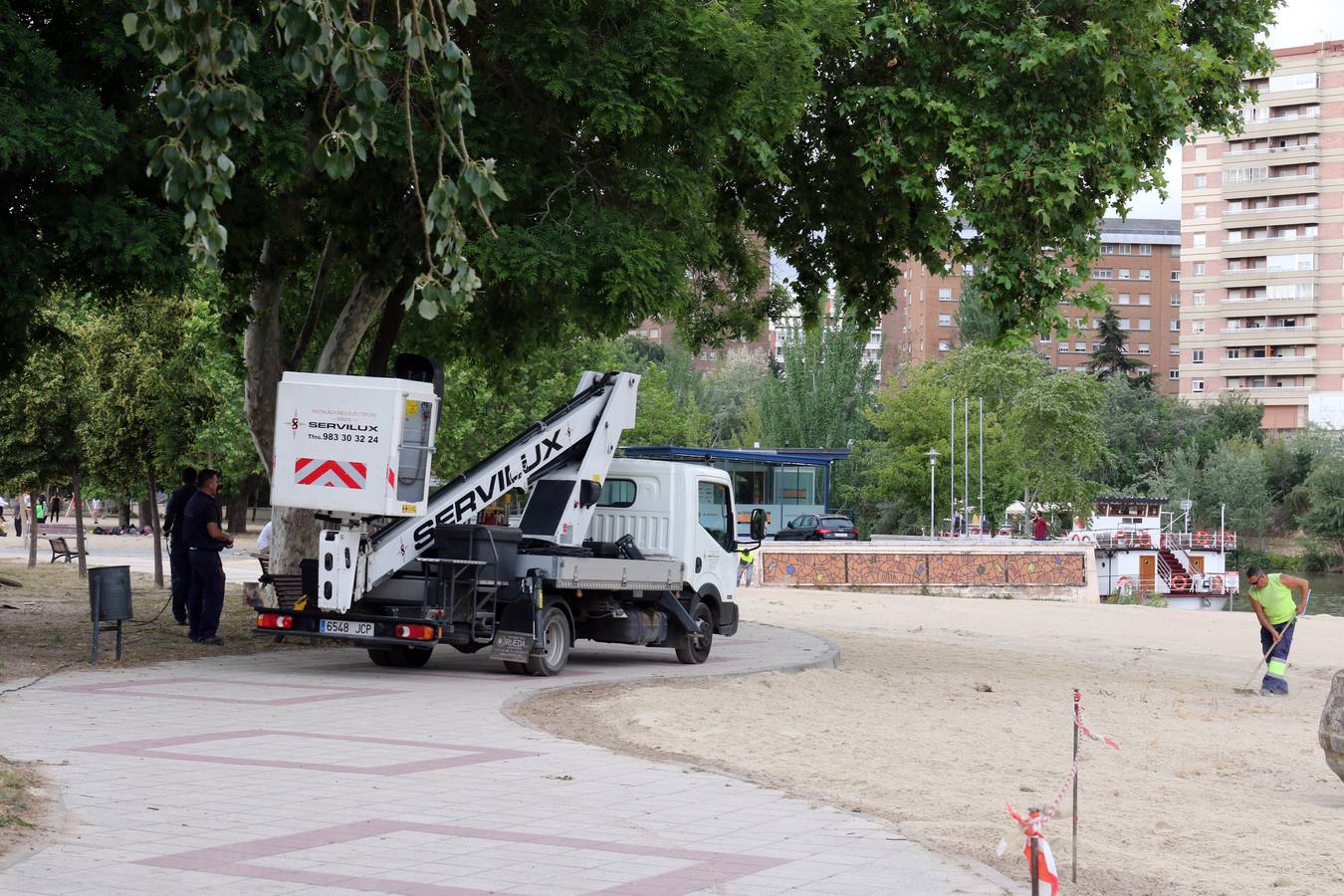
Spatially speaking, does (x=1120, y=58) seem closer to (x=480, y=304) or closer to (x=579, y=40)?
(x=579, y=40)

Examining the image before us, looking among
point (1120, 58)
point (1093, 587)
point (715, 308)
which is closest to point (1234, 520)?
point (1093, 587)

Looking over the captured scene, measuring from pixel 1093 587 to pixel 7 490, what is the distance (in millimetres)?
32265

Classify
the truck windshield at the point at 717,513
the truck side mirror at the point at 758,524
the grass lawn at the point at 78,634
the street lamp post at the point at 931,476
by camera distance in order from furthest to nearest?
the street lamp post at the point at 931,476
the truck windshield at the point at 717,513
the truck side mirror at the point at 758,524
the grass lawn at the point at 78,634

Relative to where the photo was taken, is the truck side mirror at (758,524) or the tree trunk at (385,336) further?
the tree trunk at (385,336)

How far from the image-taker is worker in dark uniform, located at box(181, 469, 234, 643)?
18.7 m

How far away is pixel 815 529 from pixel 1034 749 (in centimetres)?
5079

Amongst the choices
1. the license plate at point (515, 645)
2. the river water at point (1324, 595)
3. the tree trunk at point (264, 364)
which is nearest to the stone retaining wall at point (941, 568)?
the river water at point (1324, 595)

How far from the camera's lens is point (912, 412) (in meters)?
78.0

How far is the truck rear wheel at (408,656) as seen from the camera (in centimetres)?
1798

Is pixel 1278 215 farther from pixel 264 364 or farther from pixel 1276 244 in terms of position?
pixel 264 364

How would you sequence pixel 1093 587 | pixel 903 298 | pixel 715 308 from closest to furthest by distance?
pixel 715 308 → pixel 1093 587 → pixel 903 298

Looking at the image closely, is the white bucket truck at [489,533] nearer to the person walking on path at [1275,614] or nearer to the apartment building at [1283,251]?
the person walking on path at [1275,614]

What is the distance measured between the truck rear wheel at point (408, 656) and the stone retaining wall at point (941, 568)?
30.6 m

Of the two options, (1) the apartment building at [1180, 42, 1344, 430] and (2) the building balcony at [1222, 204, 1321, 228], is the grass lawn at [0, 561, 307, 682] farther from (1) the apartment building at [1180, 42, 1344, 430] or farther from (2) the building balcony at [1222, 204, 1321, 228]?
(2) the building balcony at [1222, 204, 1321, 228]
